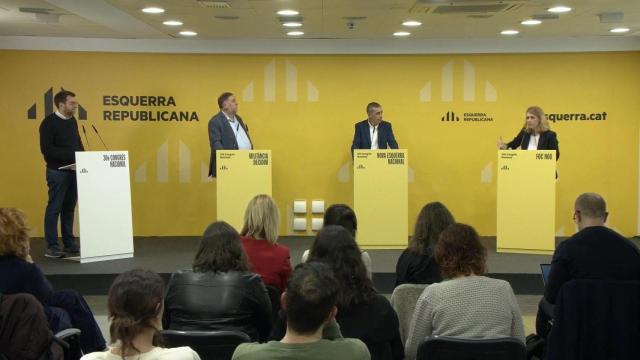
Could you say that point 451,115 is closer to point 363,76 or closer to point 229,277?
point 363,76

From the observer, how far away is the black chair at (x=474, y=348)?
286cm

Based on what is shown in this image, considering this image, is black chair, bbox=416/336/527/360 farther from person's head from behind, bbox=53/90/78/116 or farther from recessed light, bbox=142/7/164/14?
person's head from behind, bbox=53/90/78/116

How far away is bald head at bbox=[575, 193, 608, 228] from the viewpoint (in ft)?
12.8

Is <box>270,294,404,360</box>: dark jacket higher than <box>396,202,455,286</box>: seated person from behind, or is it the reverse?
<box>396,202,455,286</box>: seated person from behind

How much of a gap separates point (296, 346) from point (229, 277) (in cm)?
119

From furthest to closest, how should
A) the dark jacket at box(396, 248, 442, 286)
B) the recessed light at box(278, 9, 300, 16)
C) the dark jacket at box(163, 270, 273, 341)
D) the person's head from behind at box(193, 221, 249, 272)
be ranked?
1. the recessed light at box(278, 9, 300, 16)
2. the dark jacket at box(396, 248, 442, 286)
3. the person's head from behind at box(193, 221, 249, 272)
4. the dark jacket at box(163, 270, 273, 341)

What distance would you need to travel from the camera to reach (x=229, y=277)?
3416 mm

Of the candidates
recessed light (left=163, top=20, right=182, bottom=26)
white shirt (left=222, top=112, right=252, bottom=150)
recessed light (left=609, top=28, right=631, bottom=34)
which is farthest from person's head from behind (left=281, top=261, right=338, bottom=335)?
recessed light (left=609, top=28, right=631, bottom=34)

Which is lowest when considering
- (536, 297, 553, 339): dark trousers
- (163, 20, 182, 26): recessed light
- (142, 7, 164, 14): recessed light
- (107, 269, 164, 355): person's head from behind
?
(536, 297, 553, 339): dark trousers

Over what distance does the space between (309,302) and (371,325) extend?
806 millimetres

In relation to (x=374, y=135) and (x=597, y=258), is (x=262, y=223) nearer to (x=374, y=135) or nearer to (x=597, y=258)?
(x=597, y=258)

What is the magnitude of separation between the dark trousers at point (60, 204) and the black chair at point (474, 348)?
5.38m

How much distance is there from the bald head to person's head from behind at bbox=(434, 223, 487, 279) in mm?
899

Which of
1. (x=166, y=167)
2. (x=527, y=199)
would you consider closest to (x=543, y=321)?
(x=527, y=199)
